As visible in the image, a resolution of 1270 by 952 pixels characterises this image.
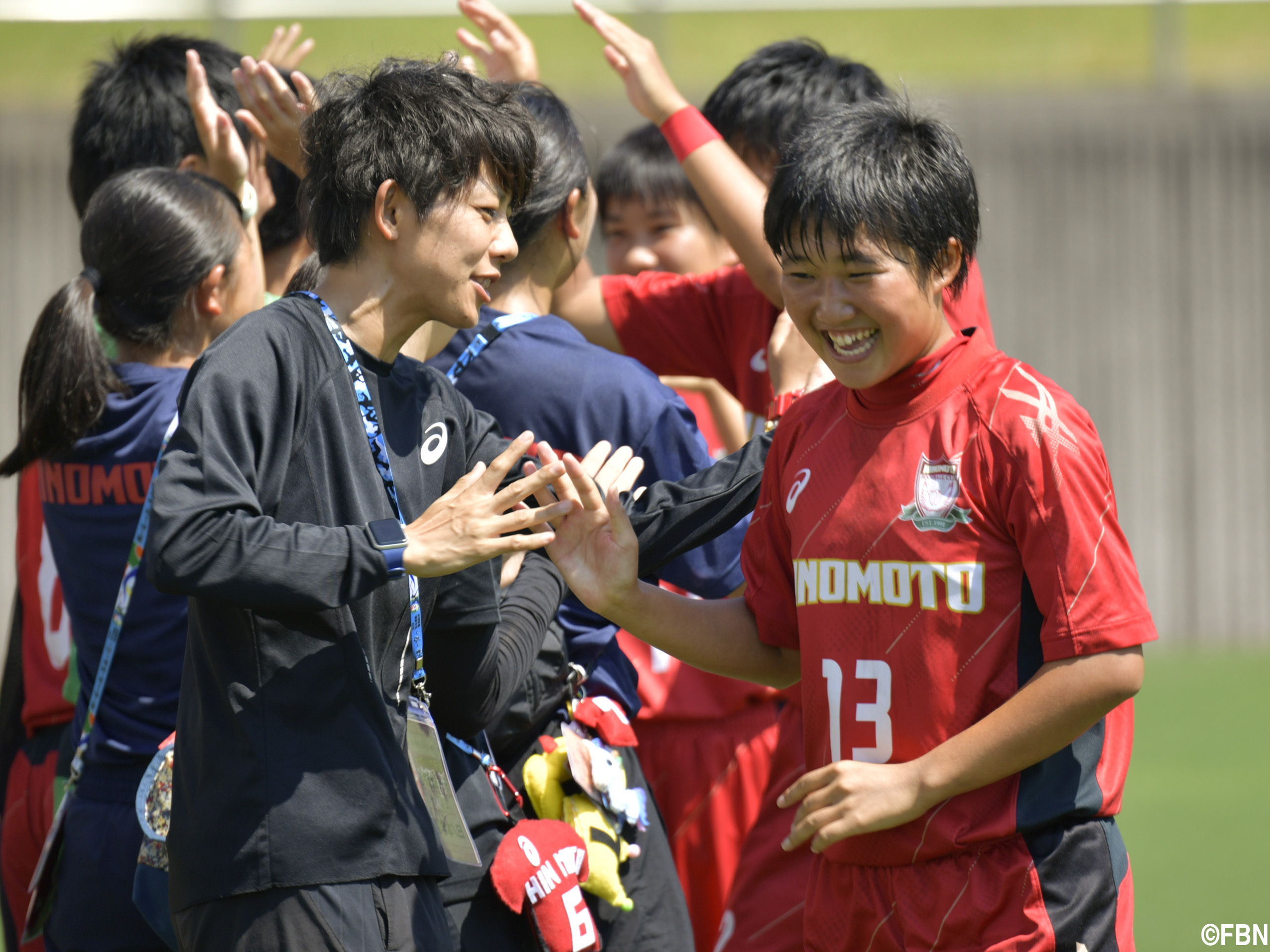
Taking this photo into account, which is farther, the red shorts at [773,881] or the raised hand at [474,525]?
the red shorts at [773,881]

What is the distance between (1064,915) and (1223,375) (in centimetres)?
879

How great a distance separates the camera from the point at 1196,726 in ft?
23.3

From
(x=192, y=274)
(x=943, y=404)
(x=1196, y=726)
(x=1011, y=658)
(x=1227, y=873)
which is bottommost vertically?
(x=1196, y=726)

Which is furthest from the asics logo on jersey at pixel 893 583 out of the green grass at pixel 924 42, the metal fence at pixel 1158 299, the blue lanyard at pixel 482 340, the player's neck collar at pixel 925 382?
the green grass at pixel 924 42

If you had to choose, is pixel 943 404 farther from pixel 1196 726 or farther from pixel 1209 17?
pixel 1209 17

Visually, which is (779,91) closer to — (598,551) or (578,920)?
(598,551)

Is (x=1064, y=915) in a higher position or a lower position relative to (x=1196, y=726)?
higher

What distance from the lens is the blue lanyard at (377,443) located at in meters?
1.91

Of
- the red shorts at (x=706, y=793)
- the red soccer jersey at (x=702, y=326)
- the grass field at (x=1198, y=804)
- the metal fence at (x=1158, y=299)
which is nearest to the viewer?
the red soccer jersey at (x=702, y=326)

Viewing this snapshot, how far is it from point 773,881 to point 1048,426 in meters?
1.34

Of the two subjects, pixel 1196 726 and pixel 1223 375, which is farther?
pixel 1223 375

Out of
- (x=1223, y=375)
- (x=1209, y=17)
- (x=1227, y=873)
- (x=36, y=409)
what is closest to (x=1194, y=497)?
(x=1223, y=375)

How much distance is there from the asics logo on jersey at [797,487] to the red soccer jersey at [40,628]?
64.3 inches

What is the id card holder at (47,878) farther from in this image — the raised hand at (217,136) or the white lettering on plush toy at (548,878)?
the raised hand at (217,136)
